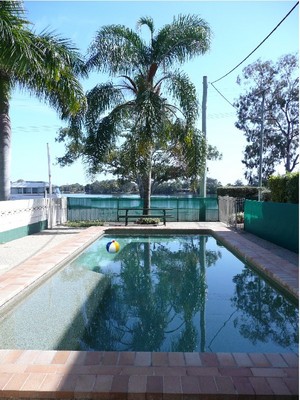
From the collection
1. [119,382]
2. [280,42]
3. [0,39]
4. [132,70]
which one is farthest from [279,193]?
[119,382]

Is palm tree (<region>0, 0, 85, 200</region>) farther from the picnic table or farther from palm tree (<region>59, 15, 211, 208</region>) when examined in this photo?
the picnic table

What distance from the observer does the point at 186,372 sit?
3.29m

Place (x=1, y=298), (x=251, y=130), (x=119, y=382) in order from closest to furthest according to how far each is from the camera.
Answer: (x=119, y=382) → (x=1, y=298) → (x=251, y=130)

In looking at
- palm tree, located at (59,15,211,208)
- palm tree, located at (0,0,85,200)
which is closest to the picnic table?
palm tree, located at (59,15,211,208)

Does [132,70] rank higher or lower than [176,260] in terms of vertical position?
higher

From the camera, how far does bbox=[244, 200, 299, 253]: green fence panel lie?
945 cm

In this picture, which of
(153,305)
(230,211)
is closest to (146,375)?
(153,305)

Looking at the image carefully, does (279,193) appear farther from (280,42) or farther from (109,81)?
(109,81)

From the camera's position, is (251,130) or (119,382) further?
(251,130)

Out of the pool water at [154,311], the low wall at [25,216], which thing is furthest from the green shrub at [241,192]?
the pool water at [154,311]

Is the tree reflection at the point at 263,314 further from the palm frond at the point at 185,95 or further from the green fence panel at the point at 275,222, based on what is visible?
the palm frond at the point at 185,95

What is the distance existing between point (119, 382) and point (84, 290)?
12.5 ft

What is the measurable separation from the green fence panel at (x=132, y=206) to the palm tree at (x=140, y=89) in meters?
3.33

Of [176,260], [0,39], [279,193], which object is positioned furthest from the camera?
[279,193]
